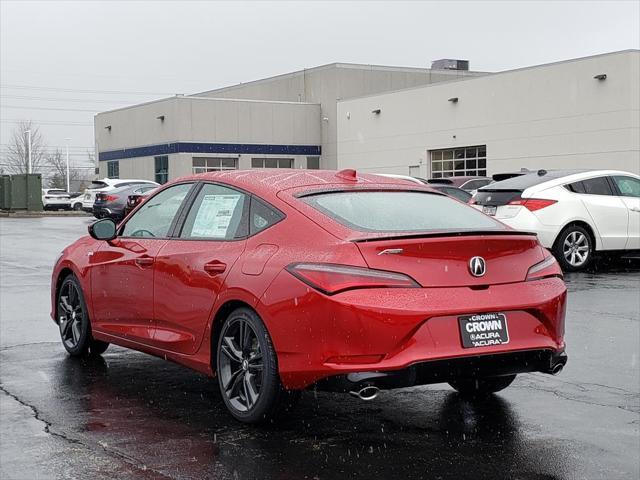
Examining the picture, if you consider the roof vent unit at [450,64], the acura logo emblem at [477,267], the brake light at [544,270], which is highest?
the roof vent unit at [450,64]

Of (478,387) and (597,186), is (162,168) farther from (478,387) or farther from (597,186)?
(478,387)

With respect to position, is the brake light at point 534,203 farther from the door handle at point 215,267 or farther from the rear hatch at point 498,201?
the door handle at point 215,267

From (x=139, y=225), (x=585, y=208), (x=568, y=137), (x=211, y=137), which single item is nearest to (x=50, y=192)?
(x=211, y=137)

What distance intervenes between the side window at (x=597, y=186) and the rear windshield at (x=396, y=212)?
9.48 meters

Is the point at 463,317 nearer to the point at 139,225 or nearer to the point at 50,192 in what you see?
the point at 139,225

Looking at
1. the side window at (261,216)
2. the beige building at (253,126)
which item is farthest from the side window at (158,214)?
the beige building at (253,126)

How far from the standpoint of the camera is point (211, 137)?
57.7 m

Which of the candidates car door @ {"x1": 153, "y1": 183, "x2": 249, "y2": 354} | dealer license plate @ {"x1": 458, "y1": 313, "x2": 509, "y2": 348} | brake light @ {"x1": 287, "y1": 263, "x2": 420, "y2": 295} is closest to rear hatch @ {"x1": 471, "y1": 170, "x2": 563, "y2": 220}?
car door @ {"x1": 153, "y1": 183, "x2": 249, "y2": 354}

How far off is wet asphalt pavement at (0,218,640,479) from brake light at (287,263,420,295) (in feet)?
2.94

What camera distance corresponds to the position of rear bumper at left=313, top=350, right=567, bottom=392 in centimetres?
513

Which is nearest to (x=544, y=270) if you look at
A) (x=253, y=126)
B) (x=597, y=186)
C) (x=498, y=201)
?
(x=498, y=201)

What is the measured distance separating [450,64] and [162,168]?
69.4 ft

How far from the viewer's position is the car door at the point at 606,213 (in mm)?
15133

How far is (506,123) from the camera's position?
139ft
